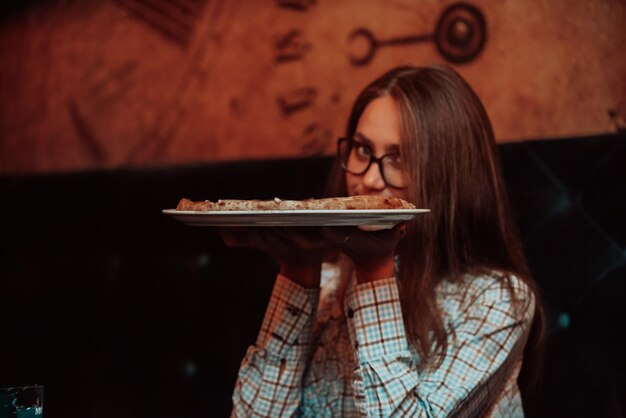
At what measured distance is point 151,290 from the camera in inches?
77.6

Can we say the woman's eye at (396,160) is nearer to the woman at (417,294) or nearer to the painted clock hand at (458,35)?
the woman at (417,294)

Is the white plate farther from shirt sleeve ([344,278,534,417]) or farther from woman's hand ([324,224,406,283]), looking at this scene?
shirt sleeve ([344,278,534,417])

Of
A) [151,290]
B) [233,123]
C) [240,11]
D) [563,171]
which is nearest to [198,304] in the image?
Result: [151,290]

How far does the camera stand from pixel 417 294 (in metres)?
1.49

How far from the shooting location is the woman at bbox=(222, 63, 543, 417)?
137 centimetres

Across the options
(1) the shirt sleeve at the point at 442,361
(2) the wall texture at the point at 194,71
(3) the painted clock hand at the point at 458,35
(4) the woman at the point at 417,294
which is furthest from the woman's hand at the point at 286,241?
(3) the painted clock hand at the point at 458,35

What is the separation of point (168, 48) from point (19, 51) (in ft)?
1.25

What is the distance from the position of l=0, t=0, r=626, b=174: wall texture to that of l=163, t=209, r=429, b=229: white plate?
0.91 m

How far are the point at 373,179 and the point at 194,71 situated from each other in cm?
80

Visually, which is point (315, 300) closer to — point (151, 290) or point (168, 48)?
point (151, 290)

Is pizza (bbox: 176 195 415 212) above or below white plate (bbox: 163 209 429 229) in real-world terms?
above

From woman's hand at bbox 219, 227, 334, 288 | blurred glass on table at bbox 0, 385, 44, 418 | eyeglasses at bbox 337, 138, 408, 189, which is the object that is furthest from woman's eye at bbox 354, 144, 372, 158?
blurred glass on table at bbox 0, 385, 44, 418

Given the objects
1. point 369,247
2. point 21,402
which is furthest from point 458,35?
point 21,402

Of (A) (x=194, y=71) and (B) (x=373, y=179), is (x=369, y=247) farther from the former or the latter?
(A) (x=194, y=71)
